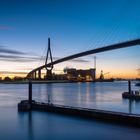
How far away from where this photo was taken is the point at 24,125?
14.4 m

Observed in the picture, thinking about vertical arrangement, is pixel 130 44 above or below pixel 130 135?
above

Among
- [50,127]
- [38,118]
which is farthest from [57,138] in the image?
[38,118]

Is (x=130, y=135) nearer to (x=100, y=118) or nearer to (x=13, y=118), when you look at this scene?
(x=100, y=118)

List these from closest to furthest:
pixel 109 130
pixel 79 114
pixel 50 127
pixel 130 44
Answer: pixel 109 130
pixel 50 127
pixel 79 114
pixel 130 44

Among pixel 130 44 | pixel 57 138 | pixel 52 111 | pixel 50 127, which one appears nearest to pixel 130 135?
pixel 57 138

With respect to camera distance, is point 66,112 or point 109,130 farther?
point 66,112

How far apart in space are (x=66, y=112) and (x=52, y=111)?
147 cm

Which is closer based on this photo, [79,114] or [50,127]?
[50,127]

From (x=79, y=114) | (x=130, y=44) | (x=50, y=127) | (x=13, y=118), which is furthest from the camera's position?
(x=130, y=44)

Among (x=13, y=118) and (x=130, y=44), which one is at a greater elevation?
(x=130, y=44)

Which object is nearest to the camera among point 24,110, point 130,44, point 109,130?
point 109,130

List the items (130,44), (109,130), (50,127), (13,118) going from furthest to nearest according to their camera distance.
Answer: (130,44) < (13,118) < (50,127) < (109,130)

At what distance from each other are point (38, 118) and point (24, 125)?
1750mm

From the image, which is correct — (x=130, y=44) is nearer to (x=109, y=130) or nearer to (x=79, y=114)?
(x=79, y=114)
